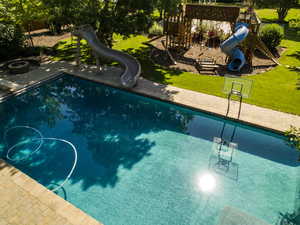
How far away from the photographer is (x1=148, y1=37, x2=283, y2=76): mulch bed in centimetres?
1729

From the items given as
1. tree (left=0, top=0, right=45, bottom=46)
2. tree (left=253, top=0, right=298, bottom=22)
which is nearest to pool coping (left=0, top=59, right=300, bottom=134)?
tree (left=0, top=0, right=45, bottom=46)

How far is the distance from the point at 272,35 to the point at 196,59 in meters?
7.98

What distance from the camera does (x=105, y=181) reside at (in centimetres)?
868

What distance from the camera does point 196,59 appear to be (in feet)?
62.6

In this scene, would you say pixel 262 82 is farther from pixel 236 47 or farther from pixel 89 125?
pixel 89 125

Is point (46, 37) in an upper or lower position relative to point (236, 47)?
lower

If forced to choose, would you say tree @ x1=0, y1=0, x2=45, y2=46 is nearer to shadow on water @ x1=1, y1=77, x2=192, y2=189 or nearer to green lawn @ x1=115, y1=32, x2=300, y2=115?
shadow on water @ x1=1, y1=77, x2=192, y2=189

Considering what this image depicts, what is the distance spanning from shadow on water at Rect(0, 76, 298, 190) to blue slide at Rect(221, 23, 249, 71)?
7040 mm

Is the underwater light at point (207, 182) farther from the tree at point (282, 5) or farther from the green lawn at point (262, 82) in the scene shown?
the tree at point (282, 5)

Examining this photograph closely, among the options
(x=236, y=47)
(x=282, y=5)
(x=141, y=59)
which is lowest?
(x=141, y=59)

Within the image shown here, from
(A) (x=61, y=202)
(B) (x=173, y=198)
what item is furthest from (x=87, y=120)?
(B) (x=173, y=198)

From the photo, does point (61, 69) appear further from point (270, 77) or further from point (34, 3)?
point (270, 77)

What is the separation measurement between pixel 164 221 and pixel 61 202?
3.40 meters

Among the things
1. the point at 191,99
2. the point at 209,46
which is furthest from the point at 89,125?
the point at 209,46
